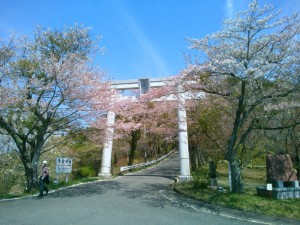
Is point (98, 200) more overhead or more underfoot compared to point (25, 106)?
more underfoot

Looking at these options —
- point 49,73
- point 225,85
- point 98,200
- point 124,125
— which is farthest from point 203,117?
point 49,73

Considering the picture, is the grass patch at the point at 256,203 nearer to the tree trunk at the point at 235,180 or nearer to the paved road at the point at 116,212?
the tree trunk at the point at 235,180

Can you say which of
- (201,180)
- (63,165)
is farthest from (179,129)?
(63,165)

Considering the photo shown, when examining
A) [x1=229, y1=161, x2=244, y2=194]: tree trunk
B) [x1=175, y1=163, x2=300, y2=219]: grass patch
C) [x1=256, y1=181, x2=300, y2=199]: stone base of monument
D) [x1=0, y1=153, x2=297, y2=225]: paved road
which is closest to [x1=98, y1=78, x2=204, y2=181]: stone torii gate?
[x1=229, y1=161, x2=244, y2=194]: tree trunk

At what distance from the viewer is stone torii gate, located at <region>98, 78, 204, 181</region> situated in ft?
58.7

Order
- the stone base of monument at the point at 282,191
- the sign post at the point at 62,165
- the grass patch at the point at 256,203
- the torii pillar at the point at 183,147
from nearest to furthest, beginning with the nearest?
the grass patch at the point at 256,203 < the stone base of monument at the point at 282,191 < the sign post at the point at 62,165 < the torii pillar at the point at 183,147

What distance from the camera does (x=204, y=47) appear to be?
479 inches

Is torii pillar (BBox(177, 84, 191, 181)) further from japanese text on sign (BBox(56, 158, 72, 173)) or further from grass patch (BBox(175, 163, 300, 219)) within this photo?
japanese text on sign (BBox(56, 158, 72, 173))

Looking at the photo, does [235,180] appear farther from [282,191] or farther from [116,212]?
[116,212]

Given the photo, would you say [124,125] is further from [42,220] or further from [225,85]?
[42,220]

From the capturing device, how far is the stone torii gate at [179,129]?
17898 millimetres

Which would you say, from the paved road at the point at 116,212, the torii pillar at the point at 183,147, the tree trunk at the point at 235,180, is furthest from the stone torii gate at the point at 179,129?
the paved road at the point at 116,212

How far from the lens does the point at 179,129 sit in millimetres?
18703

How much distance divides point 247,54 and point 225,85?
2.02 meters
